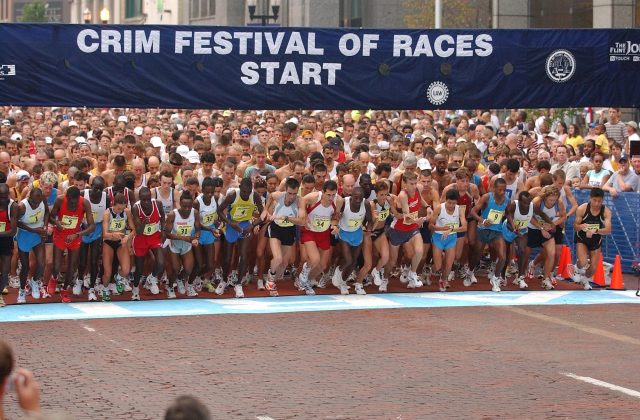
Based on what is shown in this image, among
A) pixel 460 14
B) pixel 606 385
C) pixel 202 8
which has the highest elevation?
pixel 202 8

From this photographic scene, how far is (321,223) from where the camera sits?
18.0 metres

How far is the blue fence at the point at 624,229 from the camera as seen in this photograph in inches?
787

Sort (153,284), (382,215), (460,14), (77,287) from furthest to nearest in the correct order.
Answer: (460,14) → (382,215) → (153,284) → (77,287)

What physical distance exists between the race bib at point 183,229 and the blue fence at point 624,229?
647cm

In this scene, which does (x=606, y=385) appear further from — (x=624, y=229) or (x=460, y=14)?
(x=460, y=14)

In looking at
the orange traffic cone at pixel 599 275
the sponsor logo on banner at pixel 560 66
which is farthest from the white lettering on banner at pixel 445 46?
the orange traffic cone at pixel 599 275

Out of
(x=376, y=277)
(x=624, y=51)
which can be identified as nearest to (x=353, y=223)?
(x=376, y=277)

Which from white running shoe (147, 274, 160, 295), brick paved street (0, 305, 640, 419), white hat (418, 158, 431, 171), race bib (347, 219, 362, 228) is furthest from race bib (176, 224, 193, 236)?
white hat (418, 158, 431, 171)

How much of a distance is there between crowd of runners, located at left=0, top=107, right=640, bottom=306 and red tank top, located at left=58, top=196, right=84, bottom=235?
0.06 feet

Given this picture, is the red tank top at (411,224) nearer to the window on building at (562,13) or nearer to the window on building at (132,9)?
the window on building at (562,13)

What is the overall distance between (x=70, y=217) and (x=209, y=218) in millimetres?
1900

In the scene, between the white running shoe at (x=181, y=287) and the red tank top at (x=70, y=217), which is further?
the white running shoe at (x=181, y=287)

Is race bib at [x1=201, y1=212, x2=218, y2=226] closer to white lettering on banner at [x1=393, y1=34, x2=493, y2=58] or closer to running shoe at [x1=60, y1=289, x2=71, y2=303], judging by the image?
running shoe at [x1=60, y1=289, x2=71, y2=303]

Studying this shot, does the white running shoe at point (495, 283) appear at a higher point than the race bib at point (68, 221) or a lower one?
lower
